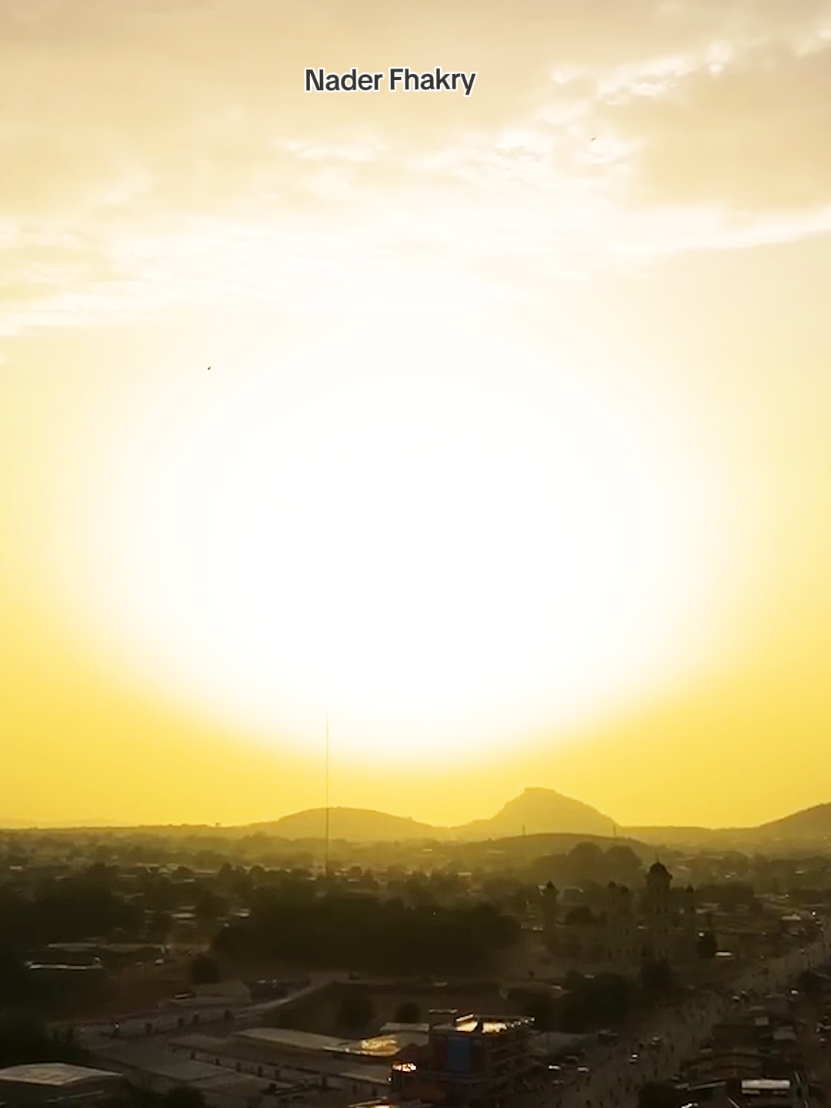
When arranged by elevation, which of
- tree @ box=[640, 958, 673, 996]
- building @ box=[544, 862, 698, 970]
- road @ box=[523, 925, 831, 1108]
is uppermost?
building @ box=[544, 862, 698, 970]

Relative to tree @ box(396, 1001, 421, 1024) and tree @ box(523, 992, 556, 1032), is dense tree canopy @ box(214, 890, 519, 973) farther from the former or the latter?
tree @ box(523, 992, 556, 1032)

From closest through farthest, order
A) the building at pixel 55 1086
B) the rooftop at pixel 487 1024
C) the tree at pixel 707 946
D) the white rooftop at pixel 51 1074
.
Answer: the building at pixel 55 1086 → the white rooftop at pixel 51 1074 → the rooftop at pixel 487 1024 → the tree at pixel 707 946

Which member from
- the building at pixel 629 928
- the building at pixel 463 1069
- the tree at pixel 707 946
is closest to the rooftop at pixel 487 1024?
the building at pixel 463 1069

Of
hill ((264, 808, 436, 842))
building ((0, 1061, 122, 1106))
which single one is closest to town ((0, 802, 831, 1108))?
building ((0, 1061, 122, 1106))

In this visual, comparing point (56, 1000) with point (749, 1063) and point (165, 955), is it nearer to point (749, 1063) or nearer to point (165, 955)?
point (165, 955)

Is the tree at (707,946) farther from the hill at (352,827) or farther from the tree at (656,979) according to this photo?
the hill at (352,827)

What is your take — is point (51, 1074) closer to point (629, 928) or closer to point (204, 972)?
point (204, 972)
